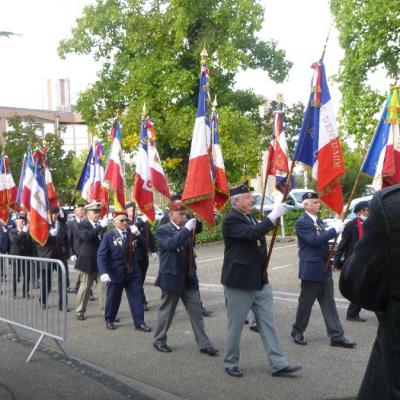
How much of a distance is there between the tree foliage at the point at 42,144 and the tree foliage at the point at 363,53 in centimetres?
1583

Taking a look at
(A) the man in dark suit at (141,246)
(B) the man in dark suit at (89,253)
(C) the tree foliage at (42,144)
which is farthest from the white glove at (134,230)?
(C) the tree foliage at (42,144)

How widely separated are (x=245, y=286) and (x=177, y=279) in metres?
1.46

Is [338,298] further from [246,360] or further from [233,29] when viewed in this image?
[233,29]

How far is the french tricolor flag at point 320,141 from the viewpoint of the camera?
23.8 ft

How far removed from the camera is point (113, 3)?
29.8m

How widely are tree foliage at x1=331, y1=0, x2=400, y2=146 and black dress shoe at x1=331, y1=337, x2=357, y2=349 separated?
18256 mm

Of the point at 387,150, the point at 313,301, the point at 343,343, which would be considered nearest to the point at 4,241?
the point at 313,301

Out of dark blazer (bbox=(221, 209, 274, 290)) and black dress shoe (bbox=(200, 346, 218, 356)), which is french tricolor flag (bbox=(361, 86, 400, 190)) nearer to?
dark blazer (bbox=(221, 209, 274, 290))

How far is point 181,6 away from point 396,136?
21.6 meters

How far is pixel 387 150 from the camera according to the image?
7586 millimetres

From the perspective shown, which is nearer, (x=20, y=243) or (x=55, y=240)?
(x=55, y=240)

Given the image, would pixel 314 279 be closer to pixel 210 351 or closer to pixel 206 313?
pixel 210 351

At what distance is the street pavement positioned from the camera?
6.12 m

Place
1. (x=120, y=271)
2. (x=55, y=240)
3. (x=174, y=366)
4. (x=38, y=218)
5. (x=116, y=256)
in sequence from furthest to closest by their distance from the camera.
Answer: (x=55, y=240) → (x=38, y=218) → (x=116, y=256) → (x=120, y=271) → (x=174, y=366)
